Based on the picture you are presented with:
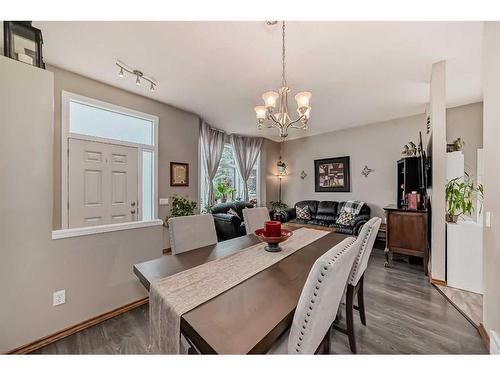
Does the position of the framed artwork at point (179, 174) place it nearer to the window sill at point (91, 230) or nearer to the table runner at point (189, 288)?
the window sill at point (91, 230)

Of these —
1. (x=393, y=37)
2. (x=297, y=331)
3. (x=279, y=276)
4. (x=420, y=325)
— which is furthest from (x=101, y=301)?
(x=393, y=37)

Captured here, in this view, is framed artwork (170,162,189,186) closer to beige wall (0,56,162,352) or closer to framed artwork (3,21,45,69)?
beige wall (0,56,162,352)

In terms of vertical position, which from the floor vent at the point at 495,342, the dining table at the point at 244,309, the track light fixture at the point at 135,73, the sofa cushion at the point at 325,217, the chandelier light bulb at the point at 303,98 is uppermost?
the track light fixture at the point at 135,73

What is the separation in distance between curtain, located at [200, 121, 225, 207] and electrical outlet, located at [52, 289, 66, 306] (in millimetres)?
3230

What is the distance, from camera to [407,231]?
10.4ft

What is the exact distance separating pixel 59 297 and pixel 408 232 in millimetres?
4130

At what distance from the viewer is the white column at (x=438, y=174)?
2.62m

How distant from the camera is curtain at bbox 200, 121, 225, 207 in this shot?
15.4 feet

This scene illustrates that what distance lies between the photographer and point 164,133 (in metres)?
3.79

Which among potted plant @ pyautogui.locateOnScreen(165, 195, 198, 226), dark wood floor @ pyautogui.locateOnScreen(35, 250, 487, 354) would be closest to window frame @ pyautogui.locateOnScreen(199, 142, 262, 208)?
potted plant @ pyautogui.locateOnScreen(165, 195, 198, 226)

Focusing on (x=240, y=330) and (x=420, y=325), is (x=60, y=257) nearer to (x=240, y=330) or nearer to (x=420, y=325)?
(x=240, y=330)

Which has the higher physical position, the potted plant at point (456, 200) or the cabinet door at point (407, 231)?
the potted plant at point (456, 200)

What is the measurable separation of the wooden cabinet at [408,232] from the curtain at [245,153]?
3353 millimetres

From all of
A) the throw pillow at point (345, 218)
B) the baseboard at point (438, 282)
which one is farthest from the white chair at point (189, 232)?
the throw pillow at point (345, 218)
